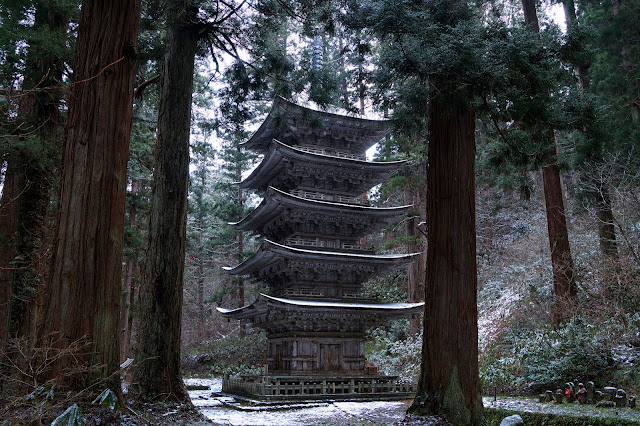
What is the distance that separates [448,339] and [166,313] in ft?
15.3

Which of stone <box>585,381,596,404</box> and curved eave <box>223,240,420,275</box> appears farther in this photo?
curved eave <box>223,240,420,275</box>

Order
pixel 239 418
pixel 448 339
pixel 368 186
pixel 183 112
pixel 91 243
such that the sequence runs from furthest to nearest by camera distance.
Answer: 1. pixel 368 186
2. pixel 239 418
3. pixel 183 112
4. pixel 448 339
5. pixel 91 243

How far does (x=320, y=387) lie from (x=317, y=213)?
5600 mm

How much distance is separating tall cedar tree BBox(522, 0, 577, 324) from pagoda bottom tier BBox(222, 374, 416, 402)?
5235mm

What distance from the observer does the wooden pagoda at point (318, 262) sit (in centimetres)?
1495

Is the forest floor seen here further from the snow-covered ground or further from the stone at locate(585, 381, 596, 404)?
the stone at locate(585, 381, 596, 404)

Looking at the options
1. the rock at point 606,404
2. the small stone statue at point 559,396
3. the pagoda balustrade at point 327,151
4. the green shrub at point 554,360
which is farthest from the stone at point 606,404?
the pagoda balustrade at point 327,151

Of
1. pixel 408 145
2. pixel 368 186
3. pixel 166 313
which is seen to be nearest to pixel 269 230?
pixel 368 186

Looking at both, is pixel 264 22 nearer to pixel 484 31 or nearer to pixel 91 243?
pixel 484 31

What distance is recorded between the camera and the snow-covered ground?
940cm

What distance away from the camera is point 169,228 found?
8.38m

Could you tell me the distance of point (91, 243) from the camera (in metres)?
4.48

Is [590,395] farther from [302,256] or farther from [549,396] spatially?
[302,256]

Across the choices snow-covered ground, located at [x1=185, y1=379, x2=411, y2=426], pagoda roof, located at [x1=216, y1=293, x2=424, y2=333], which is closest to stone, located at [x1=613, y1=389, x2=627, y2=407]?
snow-covered ground, located at [x1=185, y1=379, x2=411, y2=426]
